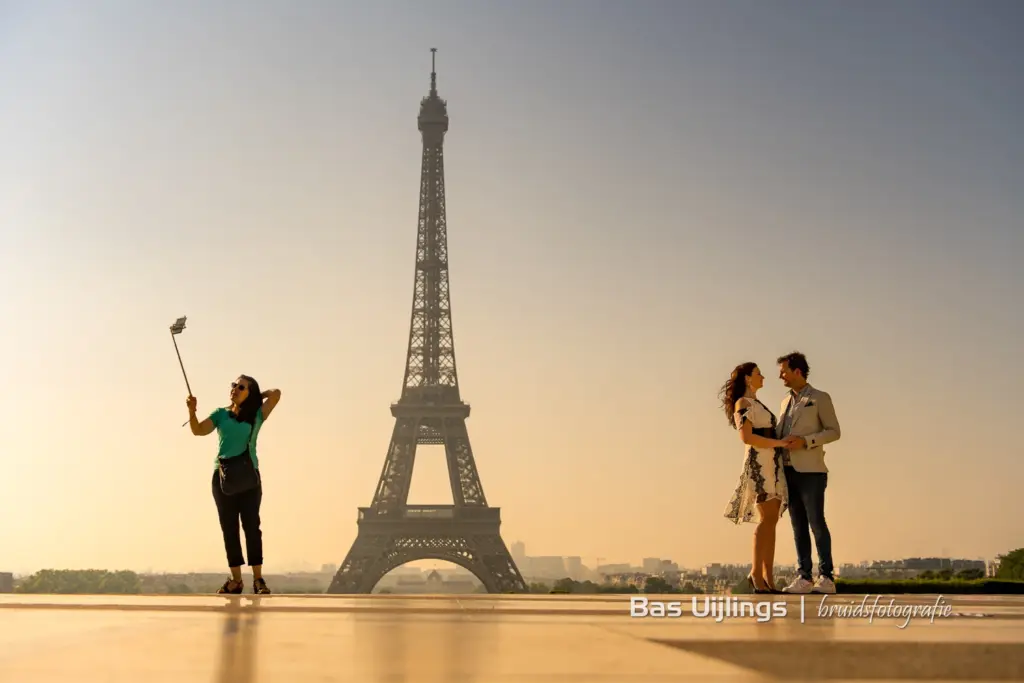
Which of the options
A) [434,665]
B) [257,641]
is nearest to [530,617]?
[257,641]

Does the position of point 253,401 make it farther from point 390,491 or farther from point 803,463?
point 390,491

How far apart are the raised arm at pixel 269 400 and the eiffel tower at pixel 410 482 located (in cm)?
3479

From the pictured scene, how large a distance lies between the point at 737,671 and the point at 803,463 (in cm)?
605

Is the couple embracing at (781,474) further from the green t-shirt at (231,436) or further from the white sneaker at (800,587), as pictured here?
the green t-shirt at (231,436)

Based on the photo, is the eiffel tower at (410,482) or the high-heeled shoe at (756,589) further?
the eiffel tower at (410,482)

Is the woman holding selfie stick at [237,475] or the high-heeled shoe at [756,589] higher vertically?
the woman holding selfie stick at [237,475]

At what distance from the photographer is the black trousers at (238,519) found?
25.8 feet

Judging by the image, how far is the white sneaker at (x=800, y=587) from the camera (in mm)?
8047

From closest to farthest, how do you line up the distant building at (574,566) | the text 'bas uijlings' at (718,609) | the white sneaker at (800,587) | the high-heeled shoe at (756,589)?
the text 'bas uijlings' at (718,609) → the high-heeled shoe at (756,589) → the white sneaker at (800,587) → the distant building at (574,566)

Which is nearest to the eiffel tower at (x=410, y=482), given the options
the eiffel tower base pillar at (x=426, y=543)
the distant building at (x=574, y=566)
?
the eiffel tower base pillar at (x=426, y=543)

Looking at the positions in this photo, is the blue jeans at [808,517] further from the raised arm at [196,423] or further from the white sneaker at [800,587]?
the raised arm at [196,423]

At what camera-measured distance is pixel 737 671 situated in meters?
2.44

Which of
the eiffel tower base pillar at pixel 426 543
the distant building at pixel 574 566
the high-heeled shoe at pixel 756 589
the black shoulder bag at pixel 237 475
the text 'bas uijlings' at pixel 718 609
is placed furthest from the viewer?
the distant building at pixel 574 566

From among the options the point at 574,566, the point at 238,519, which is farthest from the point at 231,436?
the point at 574,566
